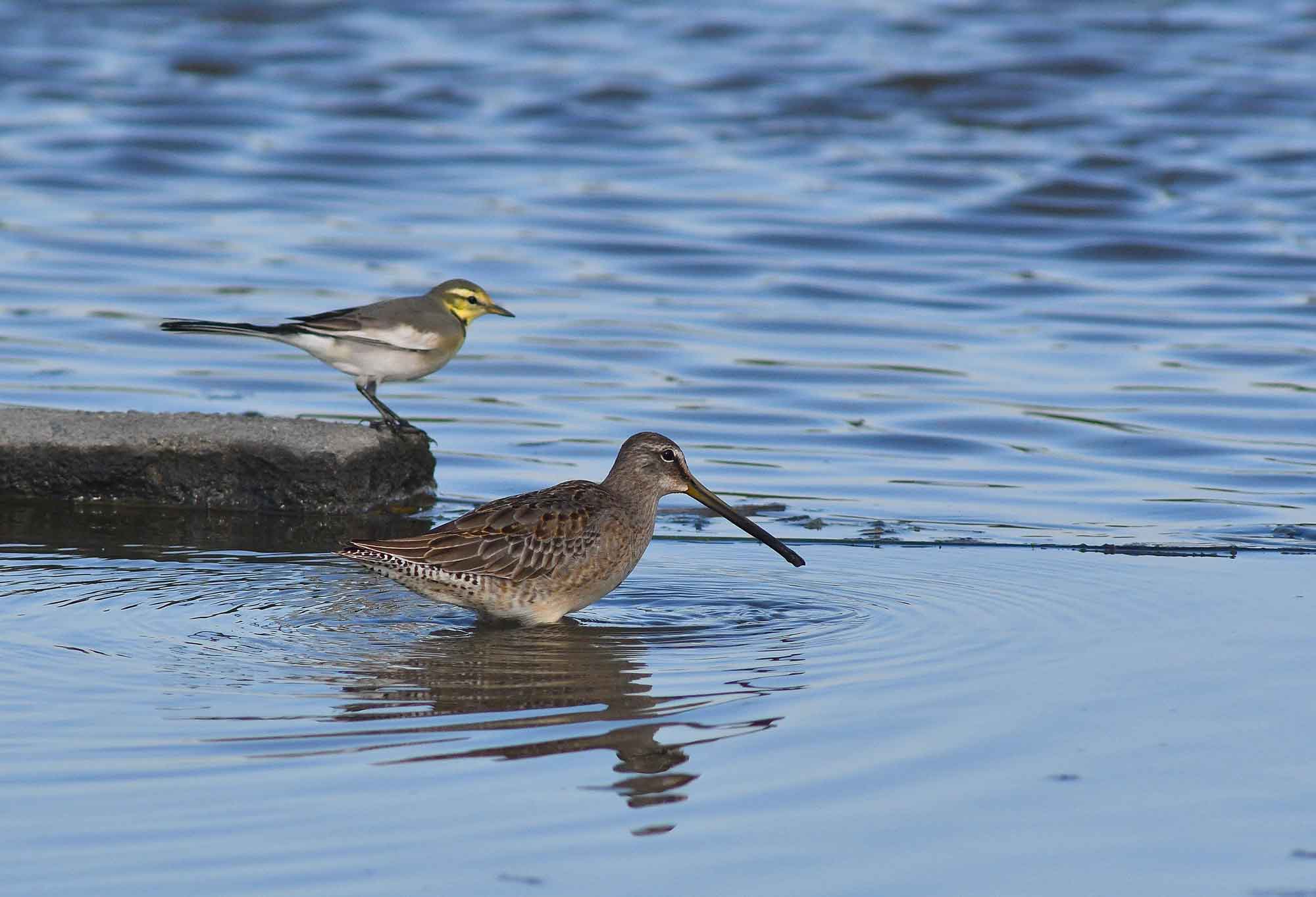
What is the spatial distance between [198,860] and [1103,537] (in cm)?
466

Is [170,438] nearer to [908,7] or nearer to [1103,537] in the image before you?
[1103,537]

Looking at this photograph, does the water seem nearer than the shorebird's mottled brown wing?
Yes

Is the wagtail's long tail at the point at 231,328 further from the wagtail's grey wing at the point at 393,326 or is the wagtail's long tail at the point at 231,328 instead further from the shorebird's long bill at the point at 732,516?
the shorebird's long bill at the point at 732,516

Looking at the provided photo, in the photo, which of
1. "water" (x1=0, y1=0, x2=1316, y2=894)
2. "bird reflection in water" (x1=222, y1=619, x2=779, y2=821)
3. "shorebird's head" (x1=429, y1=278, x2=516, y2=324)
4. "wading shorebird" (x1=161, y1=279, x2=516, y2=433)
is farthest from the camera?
"shorebird's head" (x1=429, y1=278, x2=516, y2=324)

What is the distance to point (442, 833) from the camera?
187 inches

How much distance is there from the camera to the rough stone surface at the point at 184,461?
863 centimetres

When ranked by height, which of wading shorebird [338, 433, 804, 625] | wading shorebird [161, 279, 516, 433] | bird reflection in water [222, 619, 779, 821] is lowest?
bird reflection in water [222, 619, 779, 821]

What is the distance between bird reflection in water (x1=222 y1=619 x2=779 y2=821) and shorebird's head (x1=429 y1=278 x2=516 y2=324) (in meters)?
3.93

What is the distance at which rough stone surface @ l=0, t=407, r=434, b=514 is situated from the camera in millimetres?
8633

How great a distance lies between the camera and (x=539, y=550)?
23.6ft

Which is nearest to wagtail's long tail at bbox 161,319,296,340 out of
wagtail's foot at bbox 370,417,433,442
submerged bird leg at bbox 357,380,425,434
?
submerged bird leg at bbox 357,380,425,434

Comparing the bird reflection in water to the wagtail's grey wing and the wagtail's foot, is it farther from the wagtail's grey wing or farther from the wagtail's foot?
the wagtail's grey wing

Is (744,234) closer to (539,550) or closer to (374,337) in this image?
(374,337)

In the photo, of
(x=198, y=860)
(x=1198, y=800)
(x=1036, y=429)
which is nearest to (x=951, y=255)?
(x=1036, y=429)
